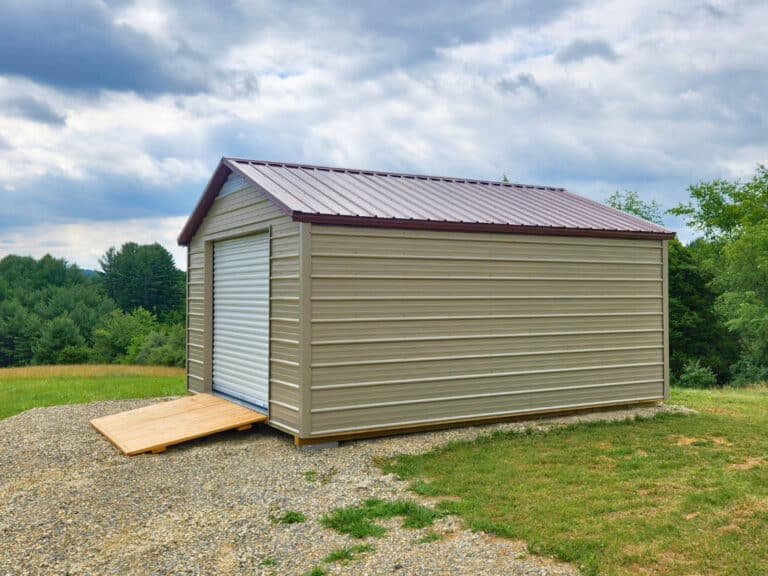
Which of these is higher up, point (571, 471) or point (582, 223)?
point (582, 223)

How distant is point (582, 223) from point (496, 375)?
2.93 meters

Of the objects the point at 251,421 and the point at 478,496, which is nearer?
the point at 478,496

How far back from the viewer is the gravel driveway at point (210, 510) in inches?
196

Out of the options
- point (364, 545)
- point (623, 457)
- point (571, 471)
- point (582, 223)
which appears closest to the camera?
point (364, 545)

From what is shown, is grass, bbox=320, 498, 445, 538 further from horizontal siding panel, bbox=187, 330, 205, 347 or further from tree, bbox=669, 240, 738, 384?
tree, bbox=669, 240, 738, 384

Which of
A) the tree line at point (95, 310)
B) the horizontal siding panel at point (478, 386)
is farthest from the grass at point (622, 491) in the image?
the tree line at point (95, 310)

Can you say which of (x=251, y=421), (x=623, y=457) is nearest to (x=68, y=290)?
(x=251, y=421)

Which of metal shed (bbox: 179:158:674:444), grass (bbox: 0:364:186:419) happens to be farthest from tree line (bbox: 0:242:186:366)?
metal shed (bbox: 179:158:674:444)

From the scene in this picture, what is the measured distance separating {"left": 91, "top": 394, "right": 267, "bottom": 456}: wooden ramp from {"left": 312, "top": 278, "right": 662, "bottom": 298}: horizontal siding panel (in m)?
2.21

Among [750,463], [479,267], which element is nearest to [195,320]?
[479,267]

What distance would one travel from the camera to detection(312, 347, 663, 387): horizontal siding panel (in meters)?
8.46

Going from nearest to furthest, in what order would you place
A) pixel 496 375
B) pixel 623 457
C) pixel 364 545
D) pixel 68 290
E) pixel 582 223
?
1. pixel 364 545
2. pixel 623 457
3. pixel 496 375
4. pixel 582 223
5. pixel 68 290

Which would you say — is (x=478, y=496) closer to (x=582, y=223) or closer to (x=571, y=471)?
(x=571, y=471)

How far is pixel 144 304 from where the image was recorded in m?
57.8
